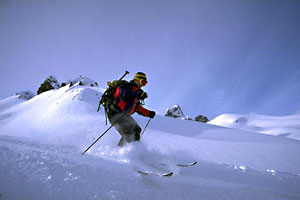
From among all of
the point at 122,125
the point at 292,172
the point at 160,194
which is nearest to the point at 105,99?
the point at 122,125

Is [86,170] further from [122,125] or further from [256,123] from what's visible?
[256,123]

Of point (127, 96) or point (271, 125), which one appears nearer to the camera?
point (127, 96)

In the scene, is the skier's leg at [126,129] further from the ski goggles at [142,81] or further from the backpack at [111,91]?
the ski goggles at [142,81]

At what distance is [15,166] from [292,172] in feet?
18.2

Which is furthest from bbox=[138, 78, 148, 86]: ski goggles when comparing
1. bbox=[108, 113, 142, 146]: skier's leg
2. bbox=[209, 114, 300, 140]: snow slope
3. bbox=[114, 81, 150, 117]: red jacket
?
bbox=[209, 114, 300, 140]: snow slope

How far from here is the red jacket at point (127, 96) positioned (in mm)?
4242

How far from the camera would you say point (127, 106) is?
4.35m

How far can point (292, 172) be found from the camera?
366cm

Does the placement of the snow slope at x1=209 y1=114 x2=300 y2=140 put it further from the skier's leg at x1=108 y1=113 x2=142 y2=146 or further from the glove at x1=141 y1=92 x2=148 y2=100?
the skier's leg at x1=108 y1=113 x2=142 y2=146

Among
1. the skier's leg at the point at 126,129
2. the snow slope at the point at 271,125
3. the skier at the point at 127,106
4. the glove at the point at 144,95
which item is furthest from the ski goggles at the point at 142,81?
the snow slope at the point at 271,125

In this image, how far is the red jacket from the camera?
13.9 ft

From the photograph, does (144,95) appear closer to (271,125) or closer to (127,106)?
(127,106)

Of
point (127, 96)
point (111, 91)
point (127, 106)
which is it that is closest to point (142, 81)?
point (127, 96)

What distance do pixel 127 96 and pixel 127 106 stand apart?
30cm
